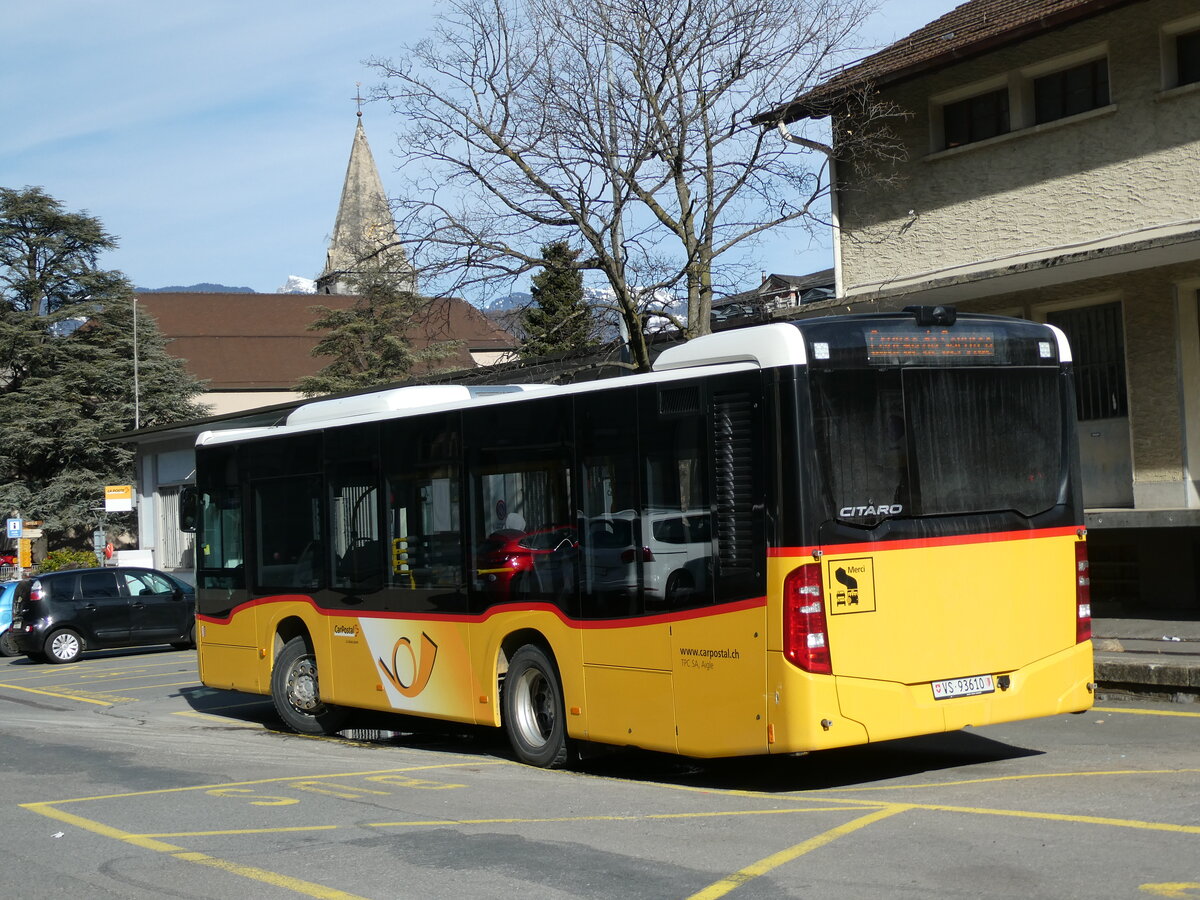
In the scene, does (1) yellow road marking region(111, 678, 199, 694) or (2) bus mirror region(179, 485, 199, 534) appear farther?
(1) yellow road marking region(111, 678, 199, 694)

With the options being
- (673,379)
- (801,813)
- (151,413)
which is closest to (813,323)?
(673,379)

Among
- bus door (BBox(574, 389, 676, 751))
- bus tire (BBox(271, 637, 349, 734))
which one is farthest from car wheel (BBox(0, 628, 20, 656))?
bus door (BBox(574, 389, 676, 751))

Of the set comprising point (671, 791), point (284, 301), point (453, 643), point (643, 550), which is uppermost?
point (284, 301)

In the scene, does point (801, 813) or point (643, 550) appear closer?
point (801, 813)

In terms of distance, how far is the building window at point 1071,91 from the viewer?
55.0 feet

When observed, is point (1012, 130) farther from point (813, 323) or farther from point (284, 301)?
point (284, 301)

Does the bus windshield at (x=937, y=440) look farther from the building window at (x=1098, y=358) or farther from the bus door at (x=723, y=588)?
the building window at (x=1098, y=358)

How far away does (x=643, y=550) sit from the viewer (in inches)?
364

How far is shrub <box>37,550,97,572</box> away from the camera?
1965 inches

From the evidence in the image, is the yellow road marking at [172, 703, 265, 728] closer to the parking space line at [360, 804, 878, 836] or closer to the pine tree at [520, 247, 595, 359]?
the pine tree at [520, 247, 595, 359]

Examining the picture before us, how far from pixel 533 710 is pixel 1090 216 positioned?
9.83 m

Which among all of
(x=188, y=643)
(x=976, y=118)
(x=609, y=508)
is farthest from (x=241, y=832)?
(x=188, y=643)

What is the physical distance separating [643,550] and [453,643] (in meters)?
2.58

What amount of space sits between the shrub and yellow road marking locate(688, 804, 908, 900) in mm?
45419
